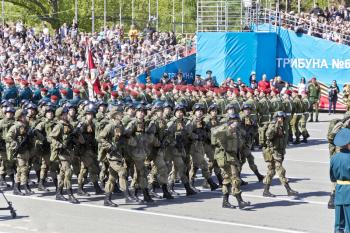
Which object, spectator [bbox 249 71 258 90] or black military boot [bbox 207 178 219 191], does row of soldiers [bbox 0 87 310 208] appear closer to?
black military boot [bbox 207 178 219 191]

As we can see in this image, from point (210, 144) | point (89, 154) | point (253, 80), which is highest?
point (253, 80)

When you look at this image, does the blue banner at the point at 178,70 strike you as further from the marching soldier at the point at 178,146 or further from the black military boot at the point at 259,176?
the marching soldier at the point at 178,146

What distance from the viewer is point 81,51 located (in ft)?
135

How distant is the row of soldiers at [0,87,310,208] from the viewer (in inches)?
665

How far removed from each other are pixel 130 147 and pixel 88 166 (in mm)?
1499

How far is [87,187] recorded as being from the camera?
19359mm

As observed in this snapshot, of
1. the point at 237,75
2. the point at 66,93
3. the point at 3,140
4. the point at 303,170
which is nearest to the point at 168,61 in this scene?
the point at 237,75

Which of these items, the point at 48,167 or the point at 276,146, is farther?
the point at 48,167

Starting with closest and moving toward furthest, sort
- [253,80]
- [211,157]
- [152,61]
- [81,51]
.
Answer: [211,157] < [253,80] < [152,61] < [81,51]

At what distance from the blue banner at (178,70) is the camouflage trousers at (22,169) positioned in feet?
62.9

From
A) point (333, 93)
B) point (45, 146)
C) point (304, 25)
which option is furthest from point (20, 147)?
point (304, 25)

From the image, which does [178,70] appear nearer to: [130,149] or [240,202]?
[130,149]

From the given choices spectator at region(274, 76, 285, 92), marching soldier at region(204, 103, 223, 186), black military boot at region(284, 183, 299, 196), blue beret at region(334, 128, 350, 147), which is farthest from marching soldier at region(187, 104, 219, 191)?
spectator at region(274, 76, 285, 92)

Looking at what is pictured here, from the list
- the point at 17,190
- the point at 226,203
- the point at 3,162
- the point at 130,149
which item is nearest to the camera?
the point at 226,203
